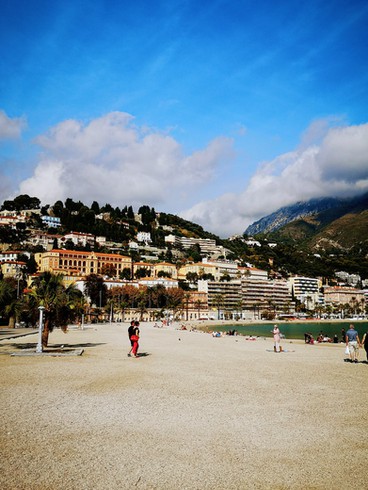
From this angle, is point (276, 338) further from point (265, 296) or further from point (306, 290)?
point (306, 290)

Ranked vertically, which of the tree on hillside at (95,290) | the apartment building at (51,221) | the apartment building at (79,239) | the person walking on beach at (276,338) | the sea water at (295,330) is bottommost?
the sea water at (295,330)

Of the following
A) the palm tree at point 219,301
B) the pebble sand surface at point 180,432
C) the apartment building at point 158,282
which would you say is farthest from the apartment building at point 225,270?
the pebble sand surface at point 180,432

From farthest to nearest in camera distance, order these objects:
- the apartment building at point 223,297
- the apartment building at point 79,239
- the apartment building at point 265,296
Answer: the apartment building at point 265,296, the apartment building at point 79,239, the apartment building at point 223,297

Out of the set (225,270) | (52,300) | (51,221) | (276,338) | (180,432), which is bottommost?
(276,338)

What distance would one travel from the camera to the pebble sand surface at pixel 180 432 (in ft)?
16.0

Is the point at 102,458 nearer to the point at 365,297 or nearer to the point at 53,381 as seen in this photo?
the point at 53,381

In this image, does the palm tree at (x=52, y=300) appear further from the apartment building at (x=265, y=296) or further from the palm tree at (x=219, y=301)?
the apartment building at (x=265, y=296)

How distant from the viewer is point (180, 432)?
667cm

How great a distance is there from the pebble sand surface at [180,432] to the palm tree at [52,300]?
7.67 meters

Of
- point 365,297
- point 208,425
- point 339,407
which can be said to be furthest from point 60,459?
point 365,297

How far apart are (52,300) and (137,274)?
406 ft

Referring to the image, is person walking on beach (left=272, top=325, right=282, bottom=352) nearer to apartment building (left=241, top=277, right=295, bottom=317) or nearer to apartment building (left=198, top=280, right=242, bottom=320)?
apartment building (left=198, top=280, right=242, bottom=320)

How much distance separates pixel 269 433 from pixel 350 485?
2.05 metres

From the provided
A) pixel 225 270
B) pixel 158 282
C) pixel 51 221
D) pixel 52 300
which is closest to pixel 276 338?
pixel 52 300
